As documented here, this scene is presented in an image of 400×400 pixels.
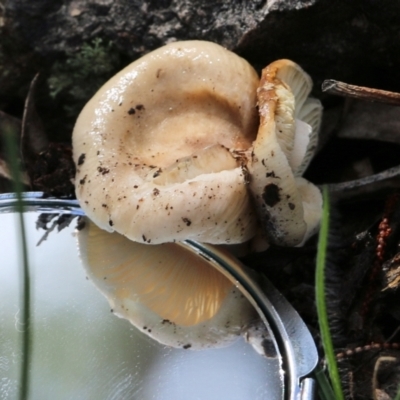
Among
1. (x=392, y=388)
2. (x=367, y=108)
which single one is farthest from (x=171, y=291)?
(x=367, y=108)

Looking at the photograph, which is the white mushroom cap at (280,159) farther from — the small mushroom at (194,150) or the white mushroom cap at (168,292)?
the white mushroom cap at (168,292)

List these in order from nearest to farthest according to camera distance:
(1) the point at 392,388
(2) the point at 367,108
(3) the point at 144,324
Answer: (1) the point at 392,388
(3) the point at 144,324
(2) the point at 367,108

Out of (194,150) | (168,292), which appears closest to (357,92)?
(194,150)

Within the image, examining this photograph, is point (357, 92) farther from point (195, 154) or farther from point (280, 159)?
point (195, 154)

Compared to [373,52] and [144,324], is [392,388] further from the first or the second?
[373,52]

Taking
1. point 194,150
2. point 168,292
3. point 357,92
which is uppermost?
point 357,92

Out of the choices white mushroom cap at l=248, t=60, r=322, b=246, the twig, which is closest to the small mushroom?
white mushroom cap at l=248, t=60, r=322, b=246

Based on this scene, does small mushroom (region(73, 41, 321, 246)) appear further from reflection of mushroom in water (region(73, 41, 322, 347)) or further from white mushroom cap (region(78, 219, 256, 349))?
white mushroom cap (region(78, 219, 256, 349))

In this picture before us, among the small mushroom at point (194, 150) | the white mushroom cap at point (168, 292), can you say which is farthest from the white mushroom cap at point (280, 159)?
the white mushroom cap at point (168, 292)
